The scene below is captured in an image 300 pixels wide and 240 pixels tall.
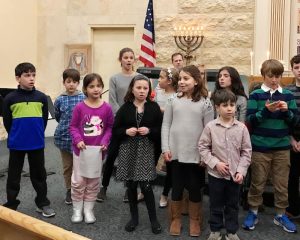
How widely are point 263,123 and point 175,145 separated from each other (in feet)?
2.45

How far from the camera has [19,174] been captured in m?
3.62

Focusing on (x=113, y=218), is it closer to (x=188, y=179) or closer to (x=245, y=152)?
A: (x=188, y=179)

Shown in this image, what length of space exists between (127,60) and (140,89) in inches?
32.0

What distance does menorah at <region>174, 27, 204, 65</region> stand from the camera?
7.13 m

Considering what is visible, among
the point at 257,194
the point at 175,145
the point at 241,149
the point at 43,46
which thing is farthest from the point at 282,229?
the point at 43,46

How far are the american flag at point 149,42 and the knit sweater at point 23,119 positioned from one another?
3.51 m

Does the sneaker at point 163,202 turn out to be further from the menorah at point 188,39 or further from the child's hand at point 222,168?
the menorah at point 188,39

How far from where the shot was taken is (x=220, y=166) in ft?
9.66

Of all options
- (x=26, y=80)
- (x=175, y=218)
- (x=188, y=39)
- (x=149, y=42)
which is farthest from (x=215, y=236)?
(x=188, y=39)

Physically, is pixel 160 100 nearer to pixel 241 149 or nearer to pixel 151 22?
pixel 241 149

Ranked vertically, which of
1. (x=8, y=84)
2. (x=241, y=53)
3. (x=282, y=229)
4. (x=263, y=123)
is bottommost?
(x=282, y=229)

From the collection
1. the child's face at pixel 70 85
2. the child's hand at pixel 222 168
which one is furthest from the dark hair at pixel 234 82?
the child's face at pixel 70 85

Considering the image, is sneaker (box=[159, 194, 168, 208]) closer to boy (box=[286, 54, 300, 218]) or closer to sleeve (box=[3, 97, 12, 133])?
boy (box=[286, 54, 300, 218])

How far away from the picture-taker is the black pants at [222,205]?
3037mm
